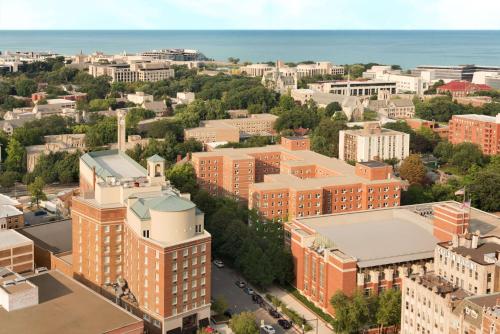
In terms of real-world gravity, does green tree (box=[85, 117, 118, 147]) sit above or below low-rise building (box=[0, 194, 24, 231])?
above

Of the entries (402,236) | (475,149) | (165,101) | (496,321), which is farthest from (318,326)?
(165,101)

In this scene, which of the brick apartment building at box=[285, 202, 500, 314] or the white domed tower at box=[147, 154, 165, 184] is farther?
the white domed tower at box=[147, 154, 165, 184]

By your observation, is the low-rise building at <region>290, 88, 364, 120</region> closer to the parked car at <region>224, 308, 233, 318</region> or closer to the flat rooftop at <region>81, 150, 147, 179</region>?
the flat rooftop at <region>81, 150, 147, 179</region>

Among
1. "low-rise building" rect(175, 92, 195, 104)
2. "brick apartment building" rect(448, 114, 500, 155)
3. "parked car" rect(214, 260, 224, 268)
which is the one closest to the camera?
"parked car" rect(214, 260, 224, 268)

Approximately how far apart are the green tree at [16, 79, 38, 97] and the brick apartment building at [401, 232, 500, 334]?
73.4 meters

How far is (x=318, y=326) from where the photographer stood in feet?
93.6

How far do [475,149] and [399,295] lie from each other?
31879 mm

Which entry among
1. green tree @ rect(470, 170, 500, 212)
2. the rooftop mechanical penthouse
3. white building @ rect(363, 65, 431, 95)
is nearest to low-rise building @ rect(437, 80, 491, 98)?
white building @ rect(363, 65, 431, 95)

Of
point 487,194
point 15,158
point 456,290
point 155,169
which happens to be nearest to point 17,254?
point 155,169

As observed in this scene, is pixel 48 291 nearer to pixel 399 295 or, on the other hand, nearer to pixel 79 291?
pixel 79 291

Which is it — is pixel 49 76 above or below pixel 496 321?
above

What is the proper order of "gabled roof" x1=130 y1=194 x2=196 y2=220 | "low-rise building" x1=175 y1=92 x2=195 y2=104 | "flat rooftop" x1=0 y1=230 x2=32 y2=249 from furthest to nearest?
"low-rise building" x1=175 y1=92 x2=195 y2=104, "flat rooftop" x1=0 y1=230 x2=32 y2=249, "gabled roof" x1=130 y1=194 x2=196 y2=220

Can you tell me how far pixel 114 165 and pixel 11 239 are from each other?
26.7 ft

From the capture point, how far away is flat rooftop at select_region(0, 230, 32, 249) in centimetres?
3010
